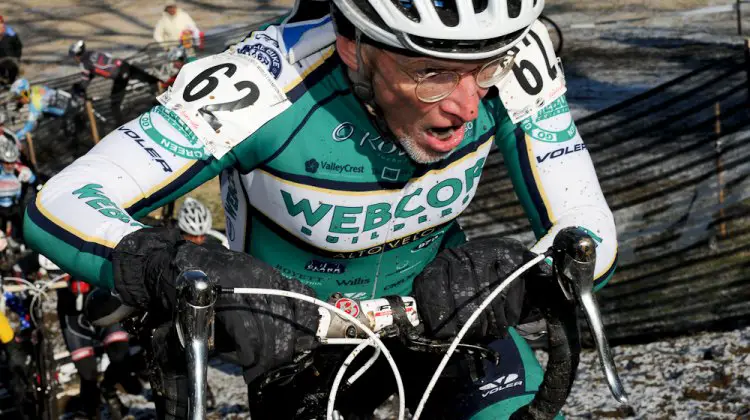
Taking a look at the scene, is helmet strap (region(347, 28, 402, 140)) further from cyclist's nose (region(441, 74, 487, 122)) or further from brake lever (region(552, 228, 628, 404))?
brake lever (region(552, 228, 628, 404))

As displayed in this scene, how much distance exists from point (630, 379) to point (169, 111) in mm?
4675

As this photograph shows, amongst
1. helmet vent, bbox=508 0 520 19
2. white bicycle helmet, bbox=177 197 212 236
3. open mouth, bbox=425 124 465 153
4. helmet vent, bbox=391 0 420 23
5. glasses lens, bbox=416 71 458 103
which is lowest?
white bicycle helmet, bbox=177 197 212 236

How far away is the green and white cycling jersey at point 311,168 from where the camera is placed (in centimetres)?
320

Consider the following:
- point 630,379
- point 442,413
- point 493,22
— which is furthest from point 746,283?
point 493,22

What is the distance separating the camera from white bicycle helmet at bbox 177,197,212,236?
9.55 m

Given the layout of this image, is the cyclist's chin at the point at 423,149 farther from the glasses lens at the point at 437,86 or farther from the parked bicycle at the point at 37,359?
the parked bicycle at the point at 37,359

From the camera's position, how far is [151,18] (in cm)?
2553

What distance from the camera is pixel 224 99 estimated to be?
332 cm

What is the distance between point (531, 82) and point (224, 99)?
1017 mm

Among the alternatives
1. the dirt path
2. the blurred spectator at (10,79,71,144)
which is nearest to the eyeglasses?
the blurred spectator at (10,79,71,144)

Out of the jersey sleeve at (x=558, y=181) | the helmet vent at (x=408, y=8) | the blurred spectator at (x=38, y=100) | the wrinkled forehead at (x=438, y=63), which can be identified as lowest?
the blurred spectator at (x=38, y=100)

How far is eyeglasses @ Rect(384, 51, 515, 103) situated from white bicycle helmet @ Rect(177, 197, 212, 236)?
6611 millimetres

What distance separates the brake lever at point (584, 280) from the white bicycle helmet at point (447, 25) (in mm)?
634

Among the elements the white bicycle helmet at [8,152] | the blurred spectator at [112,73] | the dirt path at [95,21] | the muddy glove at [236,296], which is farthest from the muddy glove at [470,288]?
the dirt path at [95,21]
